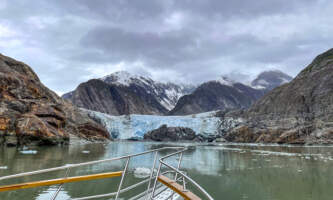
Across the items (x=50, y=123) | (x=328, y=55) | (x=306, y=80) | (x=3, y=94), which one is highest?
(x=328, y=55)

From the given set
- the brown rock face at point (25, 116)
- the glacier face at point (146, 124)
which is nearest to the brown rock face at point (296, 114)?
the glacier face at point (146, 124)

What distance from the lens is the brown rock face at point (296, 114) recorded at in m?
58.2

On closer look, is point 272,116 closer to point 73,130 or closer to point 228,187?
point 73,130

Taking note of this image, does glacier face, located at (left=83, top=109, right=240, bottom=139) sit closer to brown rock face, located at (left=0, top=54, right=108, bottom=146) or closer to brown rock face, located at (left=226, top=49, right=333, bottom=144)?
brown rock face, located at (left=226, top=49, right=333, bottom=144)

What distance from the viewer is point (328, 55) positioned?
300ft

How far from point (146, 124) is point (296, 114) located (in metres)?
49.8

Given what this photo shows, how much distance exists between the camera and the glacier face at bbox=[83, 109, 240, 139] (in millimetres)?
84062

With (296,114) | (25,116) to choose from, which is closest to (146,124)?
(296,114)

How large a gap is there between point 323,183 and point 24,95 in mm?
46995

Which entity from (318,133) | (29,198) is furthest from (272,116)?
(29,198)

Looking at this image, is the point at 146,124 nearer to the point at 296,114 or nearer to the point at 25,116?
the point at 296,114

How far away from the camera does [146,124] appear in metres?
89.9

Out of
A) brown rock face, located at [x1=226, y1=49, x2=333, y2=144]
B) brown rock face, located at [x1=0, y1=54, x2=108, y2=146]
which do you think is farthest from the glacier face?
brown rock face, located at [x1=0, y1=54, x2=108, y2=146]

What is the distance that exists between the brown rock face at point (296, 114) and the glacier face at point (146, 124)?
8289 mm
